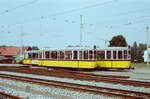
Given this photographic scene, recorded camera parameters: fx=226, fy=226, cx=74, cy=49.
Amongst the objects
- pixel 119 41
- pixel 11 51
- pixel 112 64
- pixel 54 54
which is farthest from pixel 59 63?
pixel 11 51

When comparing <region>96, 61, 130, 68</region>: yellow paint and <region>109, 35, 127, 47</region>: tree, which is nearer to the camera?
<region>96, 61, 130, 68</region>: yellow paint

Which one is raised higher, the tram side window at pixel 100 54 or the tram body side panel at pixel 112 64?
the tram side window at pixel 100 54

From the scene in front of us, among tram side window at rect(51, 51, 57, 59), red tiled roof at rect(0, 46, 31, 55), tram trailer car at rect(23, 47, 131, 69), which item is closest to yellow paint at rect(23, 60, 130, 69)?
tram trailer car at rect(23, 47, 131, 69)

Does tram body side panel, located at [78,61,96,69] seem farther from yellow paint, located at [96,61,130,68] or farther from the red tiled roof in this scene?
the red tiled roof

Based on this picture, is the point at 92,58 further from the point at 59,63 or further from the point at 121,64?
the point at 59,63

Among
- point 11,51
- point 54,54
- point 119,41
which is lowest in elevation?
point 54,54

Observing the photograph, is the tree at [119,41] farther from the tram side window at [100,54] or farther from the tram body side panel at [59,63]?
the tram side window at [100,54]

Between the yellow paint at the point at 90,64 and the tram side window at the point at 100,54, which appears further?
the tram side window at the point at 100,54

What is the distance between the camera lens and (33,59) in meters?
29.4

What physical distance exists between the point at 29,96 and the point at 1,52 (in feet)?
240

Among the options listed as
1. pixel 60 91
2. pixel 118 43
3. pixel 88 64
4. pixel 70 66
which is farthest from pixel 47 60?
pixel 118 43

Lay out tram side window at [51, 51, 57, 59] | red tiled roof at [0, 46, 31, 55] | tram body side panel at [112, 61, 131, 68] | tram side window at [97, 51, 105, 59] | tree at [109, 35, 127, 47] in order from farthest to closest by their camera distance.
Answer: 1. red tiled roof at [0, 46, 31, 55]
2. tree at [109, 35, 127, 47]
3. tram side window at [51, 51, 57, 59]
4. tram side window at [97, 51, 105, 59]
5. tram body side panel at [112, 61, 131, 68]

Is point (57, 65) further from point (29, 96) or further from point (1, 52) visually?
point (1, 52)

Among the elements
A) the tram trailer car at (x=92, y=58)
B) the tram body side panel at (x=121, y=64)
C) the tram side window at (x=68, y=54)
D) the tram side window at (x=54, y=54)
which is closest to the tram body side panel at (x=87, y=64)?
the tram trailer car at (x=92, y=58)
